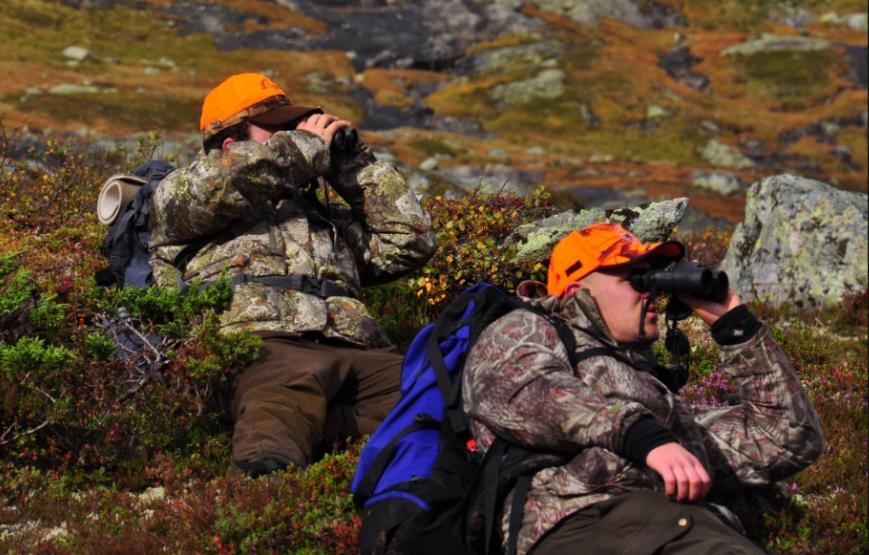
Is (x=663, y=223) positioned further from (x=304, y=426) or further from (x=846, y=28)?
(x=846, y=28)

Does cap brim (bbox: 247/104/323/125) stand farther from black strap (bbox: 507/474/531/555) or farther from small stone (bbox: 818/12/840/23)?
small stone (bbox: 818/12/840/23)

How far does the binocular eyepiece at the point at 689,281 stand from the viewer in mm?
4535

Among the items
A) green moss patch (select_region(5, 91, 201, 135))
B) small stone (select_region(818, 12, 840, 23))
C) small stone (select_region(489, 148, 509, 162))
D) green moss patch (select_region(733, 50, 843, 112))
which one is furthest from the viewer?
small stone (select_region(818, 12, 840, 23))

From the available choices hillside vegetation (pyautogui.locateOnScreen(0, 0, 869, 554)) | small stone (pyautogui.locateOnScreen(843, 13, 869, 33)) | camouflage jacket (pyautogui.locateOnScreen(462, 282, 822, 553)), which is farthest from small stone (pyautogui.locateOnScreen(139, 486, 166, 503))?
small stone (pyautogui.locateOnScreen(843, 13, 869, 33))

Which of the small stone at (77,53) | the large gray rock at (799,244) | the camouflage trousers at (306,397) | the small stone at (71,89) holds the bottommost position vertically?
the small stone at (77,53)

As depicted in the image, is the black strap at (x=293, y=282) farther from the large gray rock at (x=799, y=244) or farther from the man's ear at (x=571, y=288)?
the large gray rock at (x=799, y=244)

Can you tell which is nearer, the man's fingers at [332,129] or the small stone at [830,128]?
the man's fingers at [332,129]

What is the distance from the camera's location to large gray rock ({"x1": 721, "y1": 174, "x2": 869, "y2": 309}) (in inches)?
579

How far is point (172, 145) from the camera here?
35.2 m

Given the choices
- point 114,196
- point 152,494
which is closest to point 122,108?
point 114,196

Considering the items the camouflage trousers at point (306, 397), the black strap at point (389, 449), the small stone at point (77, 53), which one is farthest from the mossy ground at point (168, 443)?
the small stone at point (77, 53)

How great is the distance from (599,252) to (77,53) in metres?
74.8

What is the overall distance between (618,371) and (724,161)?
216 ft

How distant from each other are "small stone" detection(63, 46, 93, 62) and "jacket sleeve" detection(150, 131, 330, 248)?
232ft
